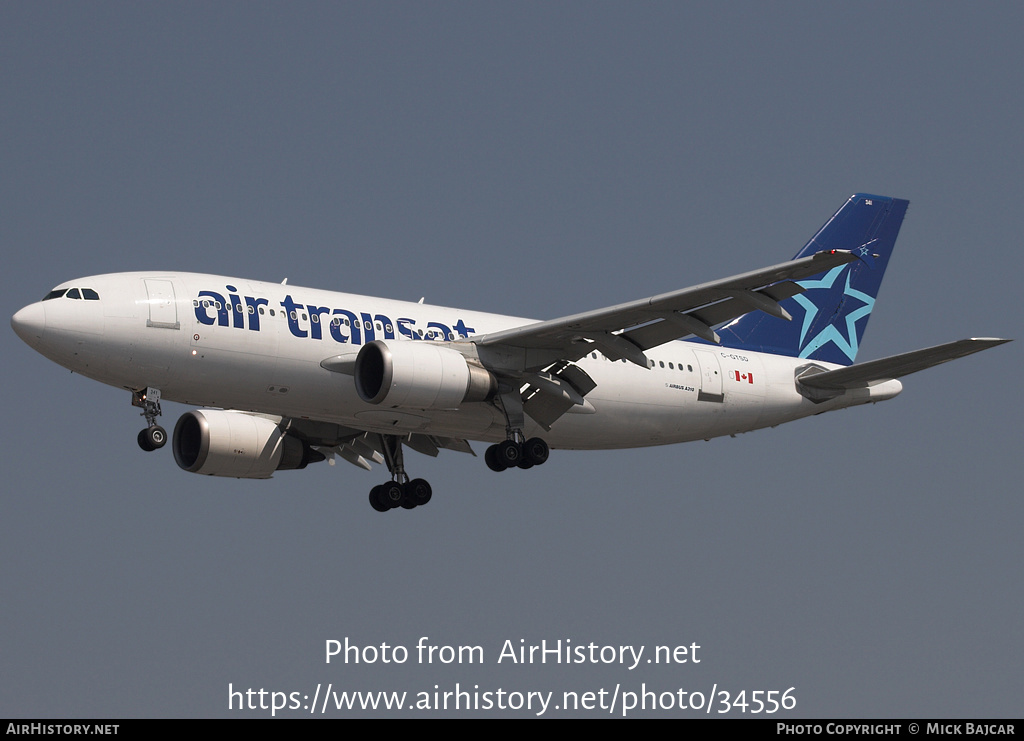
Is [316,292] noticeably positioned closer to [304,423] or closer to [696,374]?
[304,423]

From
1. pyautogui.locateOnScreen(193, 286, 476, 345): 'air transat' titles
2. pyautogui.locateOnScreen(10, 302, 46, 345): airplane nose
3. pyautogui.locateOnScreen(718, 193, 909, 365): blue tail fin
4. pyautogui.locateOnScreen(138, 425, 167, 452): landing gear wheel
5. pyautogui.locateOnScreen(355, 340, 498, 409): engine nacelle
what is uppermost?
pyautogui.locateOnScreen(718, 193, 909, 365): blue tail fin

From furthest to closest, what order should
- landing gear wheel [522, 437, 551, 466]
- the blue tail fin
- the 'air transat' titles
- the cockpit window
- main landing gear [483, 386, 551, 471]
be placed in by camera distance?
the blue tail fin → landing gear wheel [522, 437, 551, 466] → main landing gear [483, 386, 551, 471] → the 'air transat' titles → the cockpit window

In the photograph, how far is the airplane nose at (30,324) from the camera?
2853cm

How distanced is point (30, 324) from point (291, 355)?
5142 millimetres

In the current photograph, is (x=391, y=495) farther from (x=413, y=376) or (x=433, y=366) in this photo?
(x=413, y=376)

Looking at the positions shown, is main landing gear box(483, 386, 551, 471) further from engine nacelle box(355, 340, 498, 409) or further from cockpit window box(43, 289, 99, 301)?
cockpit window box(43, 289, 99, 301)

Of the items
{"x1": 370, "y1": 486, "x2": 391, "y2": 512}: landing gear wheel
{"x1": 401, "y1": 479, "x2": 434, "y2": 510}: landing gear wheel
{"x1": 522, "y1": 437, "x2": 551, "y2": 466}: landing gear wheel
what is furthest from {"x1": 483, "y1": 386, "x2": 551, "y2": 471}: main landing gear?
{"x1": 370, "y1": 486, "x2": 391, "y2": 512}: landing gear wheel

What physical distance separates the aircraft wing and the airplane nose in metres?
9.18

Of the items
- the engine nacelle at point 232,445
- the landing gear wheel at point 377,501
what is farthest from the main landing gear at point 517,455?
the engine nacelle at point 232,445

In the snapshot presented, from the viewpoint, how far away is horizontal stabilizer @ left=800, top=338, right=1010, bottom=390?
3009cm

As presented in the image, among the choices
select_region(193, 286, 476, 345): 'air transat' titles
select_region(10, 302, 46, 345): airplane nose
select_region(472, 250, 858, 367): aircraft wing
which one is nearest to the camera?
select_region(472, 250, 858, 367): aircraft wing

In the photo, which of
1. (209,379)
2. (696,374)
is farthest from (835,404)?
(209,379)

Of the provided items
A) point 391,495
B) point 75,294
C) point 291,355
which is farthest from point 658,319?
point 75,294

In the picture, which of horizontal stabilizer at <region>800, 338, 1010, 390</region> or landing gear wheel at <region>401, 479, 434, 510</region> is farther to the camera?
landing gear wheel at <region>401, 479, 434, 510</region>
